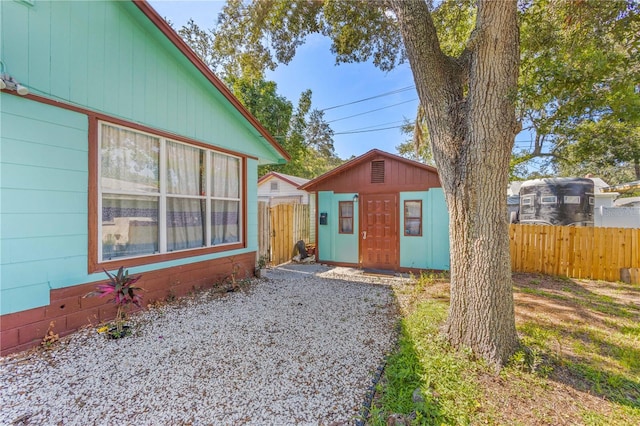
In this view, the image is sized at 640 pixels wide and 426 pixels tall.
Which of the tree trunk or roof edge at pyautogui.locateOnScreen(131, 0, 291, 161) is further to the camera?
roof edge at pyautogui.locateOnScreen(131, 0, 291, 161)

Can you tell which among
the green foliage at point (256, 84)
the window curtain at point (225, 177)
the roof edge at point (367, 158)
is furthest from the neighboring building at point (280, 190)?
the window curtain at point (225, 177)

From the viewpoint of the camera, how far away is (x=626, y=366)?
111 inches

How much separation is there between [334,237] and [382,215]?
1636mm

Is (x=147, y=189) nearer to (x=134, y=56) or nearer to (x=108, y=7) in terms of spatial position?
(x=134, y=56)

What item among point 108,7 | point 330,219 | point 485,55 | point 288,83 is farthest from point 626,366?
point 288,83

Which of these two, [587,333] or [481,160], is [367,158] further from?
[587,333]

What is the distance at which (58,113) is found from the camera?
3.27 metres

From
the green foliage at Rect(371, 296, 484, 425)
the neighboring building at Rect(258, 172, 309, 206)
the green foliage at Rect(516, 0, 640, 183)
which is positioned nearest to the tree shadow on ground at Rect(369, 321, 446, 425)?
the green foliage at Rect(371, 296, 484, 425)

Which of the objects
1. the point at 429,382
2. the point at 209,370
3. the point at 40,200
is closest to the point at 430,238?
the point at 429,382

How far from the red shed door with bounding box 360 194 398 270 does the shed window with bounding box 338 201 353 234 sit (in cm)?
36

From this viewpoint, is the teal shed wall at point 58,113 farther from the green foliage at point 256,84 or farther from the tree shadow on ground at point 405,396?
the tree shadow on ground at point 405,396

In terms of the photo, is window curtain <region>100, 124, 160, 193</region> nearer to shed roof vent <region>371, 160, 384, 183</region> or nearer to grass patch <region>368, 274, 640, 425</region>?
grass patch <region>368, 274, 640, 425</region>

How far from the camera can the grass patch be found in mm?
2100

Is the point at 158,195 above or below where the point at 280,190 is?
below
